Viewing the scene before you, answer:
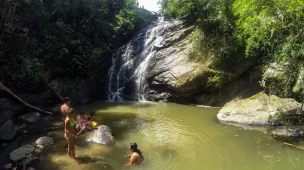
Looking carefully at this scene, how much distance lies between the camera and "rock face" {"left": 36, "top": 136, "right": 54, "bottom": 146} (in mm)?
9281

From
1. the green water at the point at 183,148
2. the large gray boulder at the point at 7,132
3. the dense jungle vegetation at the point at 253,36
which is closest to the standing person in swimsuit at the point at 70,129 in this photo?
the green water at the point at 183,148

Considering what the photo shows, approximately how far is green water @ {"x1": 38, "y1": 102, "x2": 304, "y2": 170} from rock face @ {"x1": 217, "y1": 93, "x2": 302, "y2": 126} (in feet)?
2.23

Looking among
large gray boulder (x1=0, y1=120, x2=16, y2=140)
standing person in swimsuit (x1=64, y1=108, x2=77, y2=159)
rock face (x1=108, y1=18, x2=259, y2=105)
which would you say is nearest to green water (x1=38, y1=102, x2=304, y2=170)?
standing person in swimsuit (x1=64, y1=108, x2=77, y2=159)

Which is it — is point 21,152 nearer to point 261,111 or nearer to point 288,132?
point 288,132

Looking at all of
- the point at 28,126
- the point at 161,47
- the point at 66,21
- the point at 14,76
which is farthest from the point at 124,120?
the point at 66,21

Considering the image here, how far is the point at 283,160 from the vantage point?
26.7 ft

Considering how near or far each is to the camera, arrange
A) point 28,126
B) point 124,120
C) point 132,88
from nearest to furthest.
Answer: point 28,126 → point 124,120 → point 132,88

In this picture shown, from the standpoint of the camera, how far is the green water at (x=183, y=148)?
25.7ft

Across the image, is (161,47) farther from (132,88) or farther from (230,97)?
(230,97)

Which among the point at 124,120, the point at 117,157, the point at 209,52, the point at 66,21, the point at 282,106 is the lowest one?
the point at 117,157

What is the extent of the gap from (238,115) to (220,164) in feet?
14.9

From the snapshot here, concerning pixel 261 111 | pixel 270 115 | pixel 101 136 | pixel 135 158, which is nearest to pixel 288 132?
Result: pixel 270 115

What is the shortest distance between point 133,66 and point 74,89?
15.3 feet

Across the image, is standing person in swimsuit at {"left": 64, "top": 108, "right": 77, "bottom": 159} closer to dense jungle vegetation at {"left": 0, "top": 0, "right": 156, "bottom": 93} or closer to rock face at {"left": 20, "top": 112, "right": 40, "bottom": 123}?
rock face at {"left": 20, "top": 112, "right": 40, "bottom": 123}
